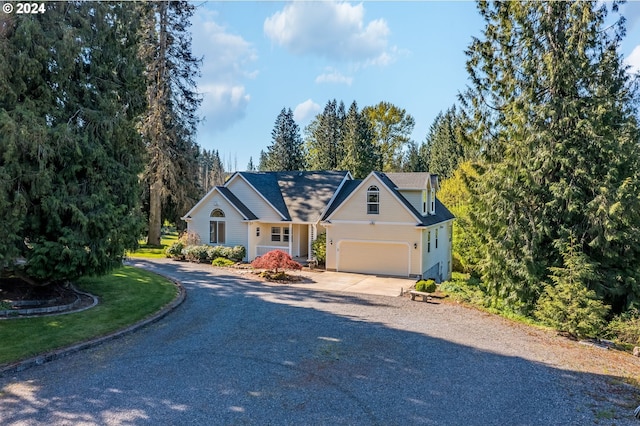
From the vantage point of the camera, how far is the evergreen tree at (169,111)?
2855cm

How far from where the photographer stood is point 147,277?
17000 mm

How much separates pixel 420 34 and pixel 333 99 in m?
43.1

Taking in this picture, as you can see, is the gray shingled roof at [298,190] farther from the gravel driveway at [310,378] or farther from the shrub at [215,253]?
the gravel driveway at [310,378]

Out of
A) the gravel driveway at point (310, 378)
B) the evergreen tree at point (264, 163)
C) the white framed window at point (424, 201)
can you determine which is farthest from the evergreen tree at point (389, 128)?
the gravel driveway at point (310, 378)

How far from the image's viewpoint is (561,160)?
13.2 meters

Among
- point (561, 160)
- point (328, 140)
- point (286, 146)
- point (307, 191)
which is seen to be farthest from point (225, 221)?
point (328, 140)

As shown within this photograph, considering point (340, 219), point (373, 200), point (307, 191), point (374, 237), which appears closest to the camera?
point (374, 237)

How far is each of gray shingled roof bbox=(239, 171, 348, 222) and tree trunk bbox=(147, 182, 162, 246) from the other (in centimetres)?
700

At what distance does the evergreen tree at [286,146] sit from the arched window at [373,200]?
Answer: 3036cm

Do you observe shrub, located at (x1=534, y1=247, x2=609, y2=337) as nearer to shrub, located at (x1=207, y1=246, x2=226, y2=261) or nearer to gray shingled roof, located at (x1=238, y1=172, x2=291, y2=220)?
gray shingled roof, located at (x1=238, y1=172, x2=291, y2=220)

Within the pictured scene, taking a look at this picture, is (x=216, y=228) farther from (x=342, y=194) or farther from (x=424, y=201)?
(x=424, y=201)

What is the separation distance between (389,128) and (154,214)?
32.9 m

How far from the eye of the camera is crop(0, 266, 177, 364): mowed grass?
873 cm

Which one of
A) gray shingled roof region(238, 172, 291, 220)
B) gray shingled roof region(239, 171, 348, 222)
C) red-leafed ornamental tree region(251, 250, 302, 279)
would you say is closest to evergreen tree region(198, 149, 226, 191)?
gray shingled roof region(238, 172, 291, 220)
